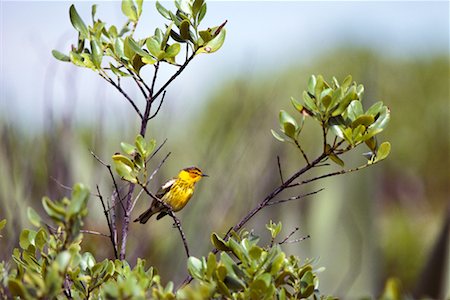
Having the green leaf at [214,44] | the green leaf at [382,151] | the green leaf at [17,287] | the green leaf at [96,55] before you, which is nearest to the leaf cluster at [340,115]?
the green leaf at [382,151]

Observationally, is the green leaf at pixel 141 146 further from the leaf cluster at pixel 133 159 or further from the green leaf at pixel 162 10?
the green leaf at pixel 162 10

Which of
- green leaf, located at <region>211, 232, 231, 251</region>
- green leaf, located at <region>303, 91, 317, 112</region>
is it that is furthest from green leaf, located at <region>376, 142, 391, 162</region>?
green leaf, located at <region>211, 232, 231, 251</region>

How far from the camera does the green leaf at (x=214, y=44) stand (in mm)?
978

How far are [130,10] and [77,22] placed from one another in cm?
9

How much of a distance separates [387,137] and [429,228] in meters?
5.50

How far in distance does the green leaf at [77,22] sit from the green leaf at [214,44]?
0.58 ft

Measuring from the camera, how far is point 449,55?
16547 mm

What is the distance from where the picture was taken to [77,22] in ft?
3.37

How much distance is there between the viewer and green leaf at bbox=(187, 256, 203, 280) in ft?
2.71

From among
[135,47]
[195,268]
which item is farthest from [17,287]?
[135,47]

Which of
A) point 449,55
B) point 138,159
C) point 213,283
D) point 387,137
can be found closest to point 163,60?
point 138,159

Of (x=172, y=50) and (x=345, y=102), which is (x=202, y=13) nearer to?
(x=172, y=50)

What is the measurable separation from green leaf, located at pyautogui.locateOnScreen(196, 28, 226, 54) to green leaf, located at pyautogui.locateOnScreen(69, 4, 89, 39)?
7.0 inches

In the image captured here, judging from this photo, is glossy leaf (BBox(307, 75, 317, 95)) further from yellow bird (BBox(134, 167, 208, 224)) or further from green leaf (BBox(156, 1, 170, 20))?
yellow bird (BBox(134, 167, 208, 224))
